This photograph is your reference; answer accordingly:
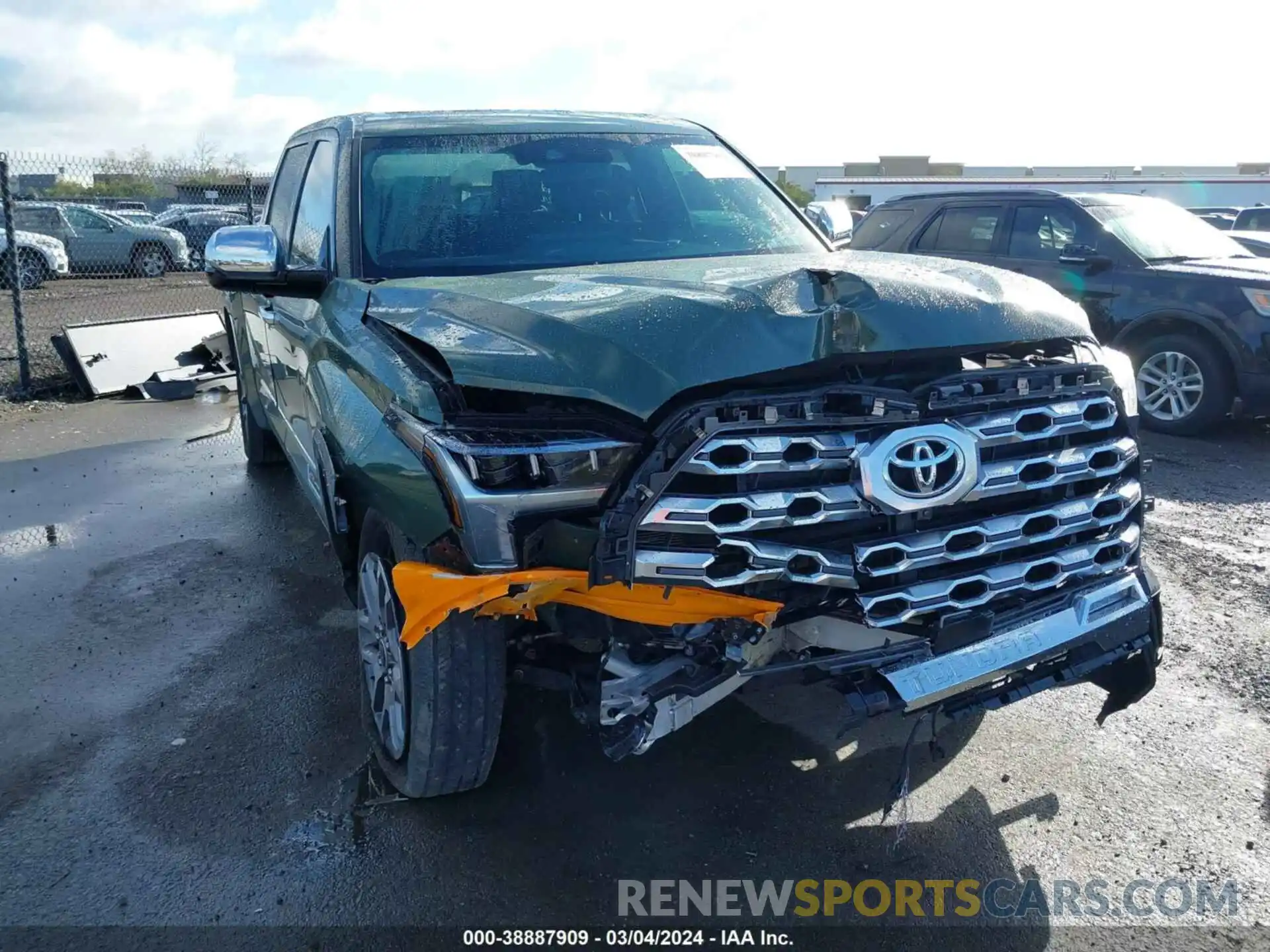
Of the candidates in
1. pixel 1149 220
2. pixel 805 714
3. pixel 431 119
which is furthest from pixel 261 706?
pixel 1149 220

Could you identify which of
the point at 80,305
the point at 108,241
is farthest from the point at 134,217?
the point at 80,305

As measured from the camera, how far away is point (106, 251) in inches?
786

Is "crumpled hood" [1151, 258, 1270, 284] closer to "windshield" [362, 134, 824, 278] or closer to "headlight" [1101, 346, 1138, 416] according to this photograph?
"windshield" [362, 134, 824, 278]

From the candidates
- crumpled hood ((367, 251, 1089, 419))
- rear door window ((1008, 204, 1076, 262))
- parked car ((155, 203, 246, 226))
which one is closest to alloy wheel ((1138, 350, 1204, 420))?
rear door window ((1008, 204, 1076, 262))

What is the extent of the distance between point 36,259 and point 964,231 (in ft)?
51.6

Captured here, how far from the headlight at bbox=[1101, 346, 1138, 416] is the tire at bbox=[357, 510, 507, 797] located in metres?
1.83

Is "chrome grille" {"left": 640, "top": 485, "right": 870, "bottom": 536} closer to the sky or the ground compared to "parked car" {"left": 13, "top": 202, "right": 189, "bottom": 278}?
closer to the sky

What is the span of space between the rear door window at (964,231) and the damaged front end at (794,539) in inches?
262

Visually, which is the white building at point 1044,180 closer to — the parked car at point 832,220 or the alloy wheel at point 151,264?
the parked car at point 832,220

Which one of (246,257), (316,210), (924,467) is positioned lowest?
(924,467)

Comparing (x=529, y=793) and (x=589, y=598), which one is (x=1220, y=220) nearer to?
(x=529, y=793)

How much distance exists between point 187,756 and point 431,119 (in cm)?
255

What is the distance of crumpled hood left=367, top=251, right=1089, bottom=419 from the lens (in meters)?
2.37

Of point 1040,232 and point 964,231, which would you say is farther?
point 964,231
